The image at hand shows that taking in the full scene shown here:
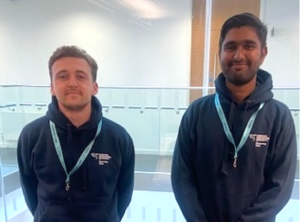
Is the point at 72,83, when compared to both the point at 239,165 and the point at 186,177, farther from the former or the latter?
the point at 239,165

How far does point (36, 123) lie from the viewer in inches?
52.6

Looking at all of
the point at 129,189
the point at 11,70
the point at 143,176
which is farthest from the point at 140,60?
the point at 129,189

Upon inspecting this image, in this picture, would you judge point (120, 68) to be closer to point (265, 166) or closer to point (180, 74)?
point (180, 74)

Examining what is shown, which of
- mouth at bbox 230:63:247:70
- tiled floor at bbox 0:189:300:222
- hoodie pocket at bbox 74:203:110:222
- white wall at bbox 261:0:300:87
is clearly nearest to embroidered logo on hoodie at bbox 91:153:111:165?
hoodie pocket at bbox 74:203:110:222

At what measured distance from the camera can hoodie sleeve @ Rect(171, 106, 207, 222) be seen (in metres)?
1.18

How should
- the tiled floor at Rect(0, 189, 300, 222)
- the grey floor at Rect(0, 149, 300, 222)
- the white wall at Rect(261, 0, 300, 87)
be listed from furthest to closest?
1. the white wall at Rect(261, 0, 300, 87)
2. the grey floor at Rect(0, 149, 300, 222)
3. the tiled floor at Rect(0, 189, 300, 222)

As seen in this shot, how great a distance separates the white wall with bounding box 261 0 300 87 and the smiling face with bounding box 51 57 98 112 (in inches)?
→ 170

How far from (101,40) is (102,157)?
447 centimetres

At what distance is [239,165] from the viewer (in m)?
1.17

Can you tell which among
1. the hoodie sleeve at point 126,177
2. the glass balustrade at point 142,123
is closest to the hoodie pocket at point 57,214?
the hoodie sleeve at point 126,177

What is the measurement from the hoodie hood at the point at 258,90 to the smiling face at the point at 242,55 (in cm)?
7

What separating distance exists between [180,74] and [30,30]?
3.37 m

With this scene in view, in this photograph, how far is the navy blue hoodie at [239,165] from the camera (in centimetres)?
114

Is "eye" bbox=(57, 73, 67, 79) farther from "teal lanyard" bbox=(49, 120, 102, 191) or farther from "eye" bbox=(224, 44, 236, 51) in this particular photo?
"eye" bbox=(224, 44, 236, 51)
